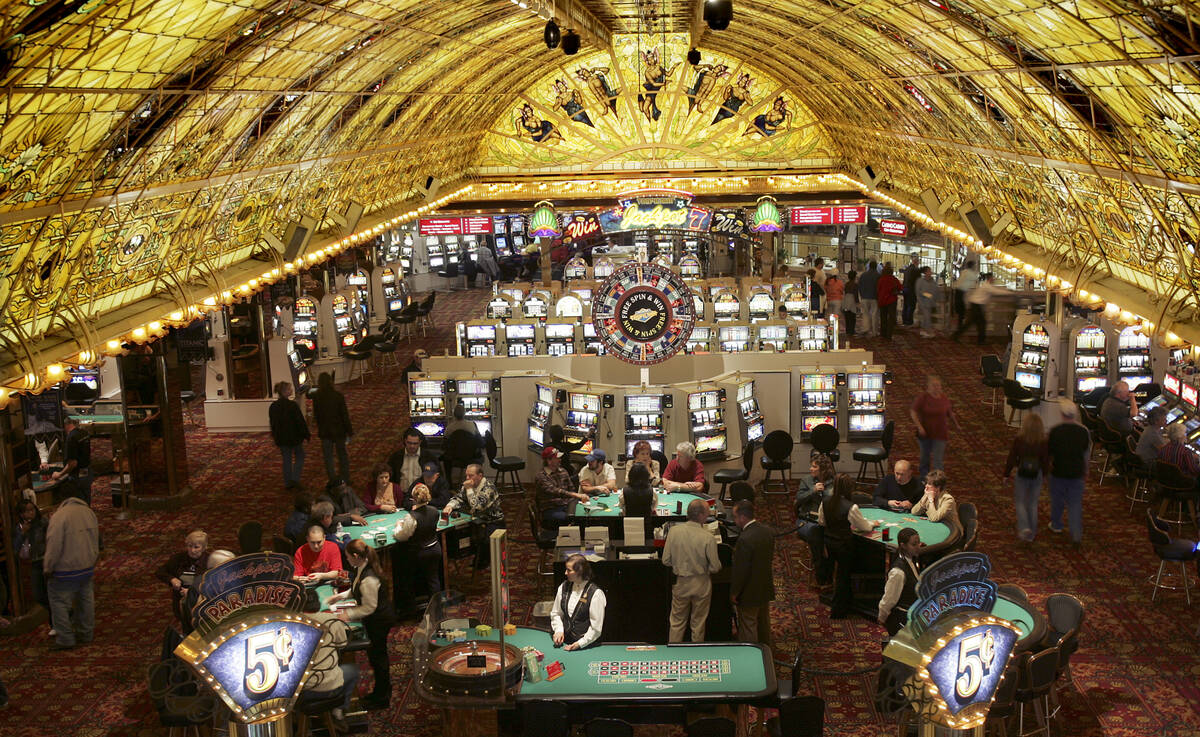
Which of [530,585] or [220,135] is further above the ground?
[220,135]

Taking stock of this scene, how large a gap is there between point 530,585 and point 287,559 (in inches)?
184

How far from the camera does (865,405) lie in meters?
14.6

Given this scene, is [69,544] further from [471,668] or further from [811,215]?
[811,215]

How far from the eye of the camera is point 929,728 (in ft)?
19.6

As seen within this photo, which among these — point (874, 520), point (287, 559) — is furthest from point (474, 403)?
point (287, 559)

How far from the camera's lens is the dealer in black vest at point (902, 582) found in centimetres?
859

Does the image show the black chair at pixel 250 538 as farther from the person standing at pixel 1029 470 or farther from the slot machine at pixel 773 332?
the slot machine at pixel 773 332

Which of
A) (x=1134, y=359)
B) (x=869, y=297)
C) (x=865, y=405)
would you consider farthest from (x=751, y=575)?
(x=869, y=297)

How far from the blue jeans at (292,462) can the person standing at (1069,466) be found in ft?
26.1

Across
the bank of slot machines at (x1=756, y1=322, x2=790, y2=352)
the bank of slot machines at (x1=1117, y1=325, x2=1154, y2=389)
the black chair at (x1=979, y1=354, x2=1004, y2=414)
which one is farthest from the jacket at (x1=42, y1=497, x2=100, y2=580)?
the bank of slot machines at (x1=1117, y1=325, x2=1154, y2=389)

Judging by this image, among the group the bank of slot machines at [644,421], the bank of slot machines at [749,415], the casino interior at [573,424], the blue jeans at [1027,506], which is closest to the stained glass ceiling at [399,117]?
the casino interior at [573,424]

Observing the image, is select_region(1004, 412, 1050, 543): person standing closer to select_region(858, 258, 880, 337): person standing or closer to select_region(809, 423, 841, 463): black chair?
select_region(809, 423, 841, 463): black chair

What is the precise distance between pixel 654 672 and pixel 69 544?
5053 mm

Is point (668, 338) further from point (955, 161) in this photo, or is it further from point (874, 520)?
point (955, 161)
